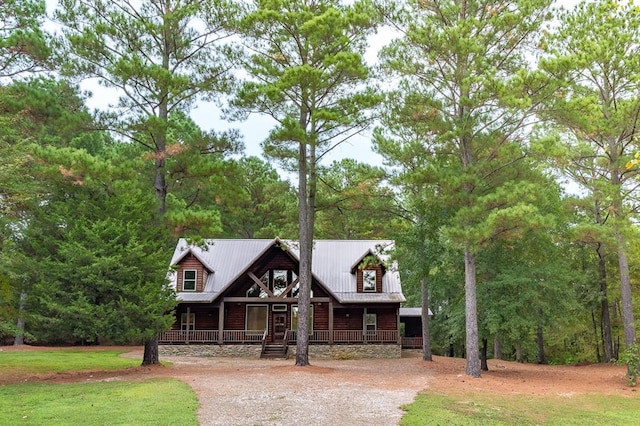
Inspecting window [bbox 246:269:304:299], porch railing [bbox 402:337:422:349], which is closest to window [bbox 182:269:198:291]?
window [bbox 246:269:304:299]

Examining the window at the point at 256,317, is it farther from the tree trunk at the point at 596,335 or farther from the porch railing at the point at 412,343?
the tree trunk at the point at 596,335

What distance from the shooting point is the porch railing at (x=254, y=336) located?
2564 centimetres

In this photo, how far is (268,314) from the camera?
1051 inches

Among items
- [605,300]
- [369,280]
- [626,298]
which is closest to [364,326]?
[369,280]

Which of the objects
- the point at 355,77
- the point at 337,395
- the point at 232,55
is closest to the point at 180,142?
the point at 232,55

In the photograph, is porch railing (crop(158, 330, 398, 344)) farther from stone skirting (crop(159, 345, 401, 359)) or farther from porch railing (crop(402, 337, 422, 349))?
porch railing (crop(402, 337, 422, 349))

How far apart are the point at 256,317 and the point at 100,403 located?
1780 cm

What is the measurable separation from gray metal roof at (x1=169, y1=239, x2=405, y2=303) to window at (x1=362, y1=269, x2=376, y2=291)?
1.54ft

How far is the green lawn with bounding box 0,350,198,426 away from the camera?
25.8 feet

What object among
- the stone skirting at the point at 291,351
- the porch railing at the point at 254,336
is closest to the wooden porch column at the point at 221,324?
the porch railing at the point at 254,336

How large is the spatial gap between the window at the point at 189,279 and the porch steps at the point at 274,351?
16.8 ft

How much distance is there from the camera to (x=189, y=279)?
26828 millimetres

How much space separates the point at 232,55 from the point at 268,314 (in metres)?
14.5

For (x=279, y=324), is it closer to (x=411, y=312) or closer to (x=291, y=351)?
(x=291, y=351)
